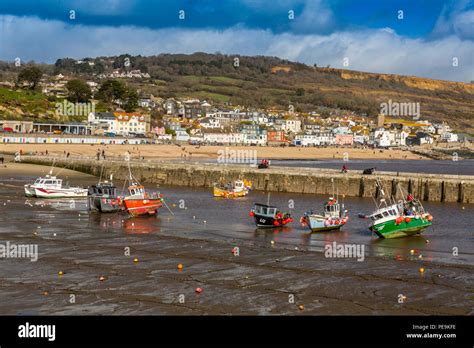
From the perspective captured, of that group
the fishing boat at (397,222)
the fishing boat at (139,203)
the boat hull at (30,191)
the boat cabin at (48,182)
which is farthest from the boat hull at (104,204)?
the fishing boat at (397,222)

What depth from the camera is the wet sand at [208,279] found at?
2225cm

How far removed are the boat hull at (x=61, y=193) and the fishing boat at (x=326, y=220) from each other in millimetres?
20563

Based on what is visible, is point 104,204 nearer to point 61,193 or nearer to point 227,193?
point 61,193

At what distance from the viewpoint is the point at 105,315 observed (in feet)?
68.3

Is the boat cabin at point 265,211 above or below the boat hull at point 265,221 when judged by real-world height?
above

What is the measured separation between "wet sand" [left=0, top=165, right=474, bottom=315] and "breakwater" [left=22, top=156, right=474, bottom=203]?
87.1 feet

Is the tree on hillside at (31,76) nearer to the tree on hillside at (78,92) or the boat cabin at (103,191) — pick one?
the tree on hillside at (78,92)

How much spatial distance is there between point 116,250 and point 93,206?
15987 mm

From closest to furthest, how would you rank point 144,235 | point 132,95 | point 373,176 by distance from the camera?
point 144,235 < point 373,176 < point 132,95

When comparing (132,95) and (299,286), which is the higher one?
(132,95)

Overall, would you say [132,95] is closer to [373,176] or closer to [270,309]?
[373,176]

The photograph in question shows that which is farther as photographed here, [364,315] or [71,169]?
[71,169]
